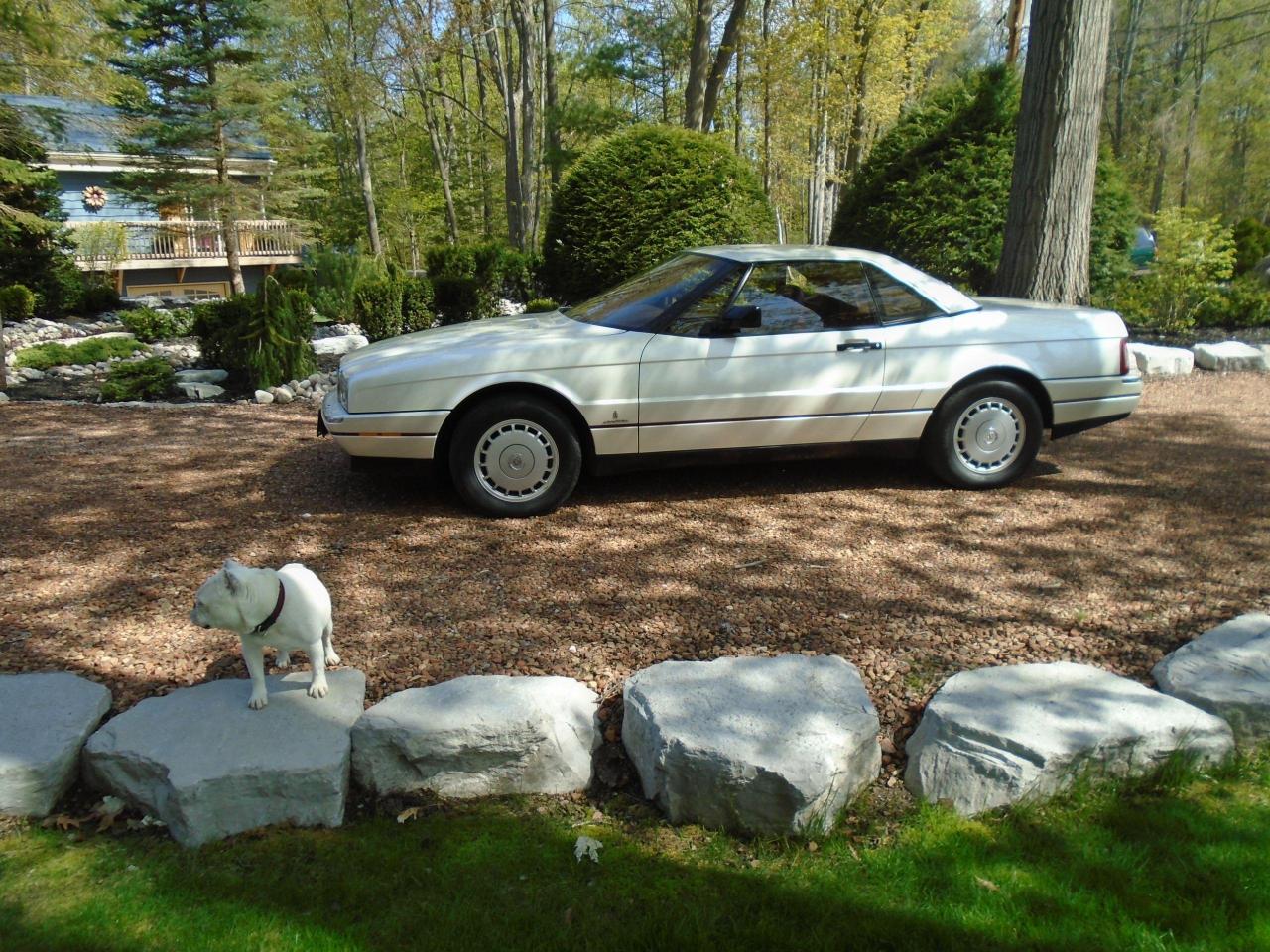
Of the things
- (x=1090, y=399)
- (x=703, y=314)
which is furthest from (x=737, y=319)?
(x=1090, y=399)

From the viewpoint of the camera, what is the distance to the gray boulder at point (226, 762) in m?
2.91

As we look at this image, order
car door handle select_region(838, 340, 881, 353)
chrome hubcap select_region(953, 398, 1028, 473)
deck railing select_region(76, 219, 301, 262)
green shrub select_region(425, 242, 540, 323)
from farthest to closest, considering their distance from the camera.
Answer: deck railing select_region(76, 219, 301, 262), green shrub select_region(425, 242, 540, 323), chrome hubcap select_region(953, 398, 1028, 473), car door handle select_region(838, 340, 881, 353)

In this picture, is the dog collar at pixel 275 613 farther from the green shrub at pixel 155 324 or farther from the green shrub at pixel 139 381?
the green shrub at pixel 155 324

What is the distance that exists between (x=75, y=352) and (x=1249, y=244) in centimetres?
1985

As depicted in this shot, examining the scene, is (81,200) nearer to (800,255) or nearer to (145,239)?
(145,239)

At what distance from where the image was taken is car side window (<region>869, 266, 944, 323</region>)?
5645 mm

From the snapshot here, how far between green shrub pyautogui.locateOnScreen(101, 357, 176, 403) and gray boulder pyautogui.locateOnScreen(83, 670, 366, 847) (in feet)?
23.4

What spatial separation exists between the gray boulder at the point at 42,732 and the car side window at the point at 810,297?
3857 millimetres

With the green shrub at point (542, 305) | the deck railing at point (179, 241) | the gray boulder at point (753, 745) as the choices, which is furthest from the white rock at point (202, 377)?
the deck railing at point (179, 241)

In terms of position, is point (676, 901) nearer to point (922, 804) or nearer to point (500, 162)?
point (922, 804)

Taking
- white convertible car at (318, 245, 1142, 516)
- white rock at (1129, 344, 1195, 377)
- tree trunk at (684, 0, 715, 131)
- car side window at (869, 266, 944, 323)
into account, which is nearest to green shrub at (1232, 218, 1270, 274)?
white rock at (1129, 344, 1195, 377)

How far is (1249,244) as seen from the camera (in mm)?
17500

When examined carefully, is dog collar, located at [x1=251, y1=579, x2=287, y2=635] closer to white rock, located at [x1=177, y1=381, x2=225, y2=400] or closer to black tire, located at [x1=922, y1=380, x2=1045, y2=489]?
black tire, located at [x1=922, y1=380, x2=1045, y2=489]

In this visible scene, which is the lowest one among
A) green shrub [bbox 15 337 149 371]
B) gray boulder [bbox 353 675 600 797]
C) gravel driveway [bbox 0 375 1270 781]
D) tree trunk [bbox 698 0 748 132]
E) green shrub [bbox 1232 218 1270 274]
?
gray boulder [bbox 353 675 600 797]
